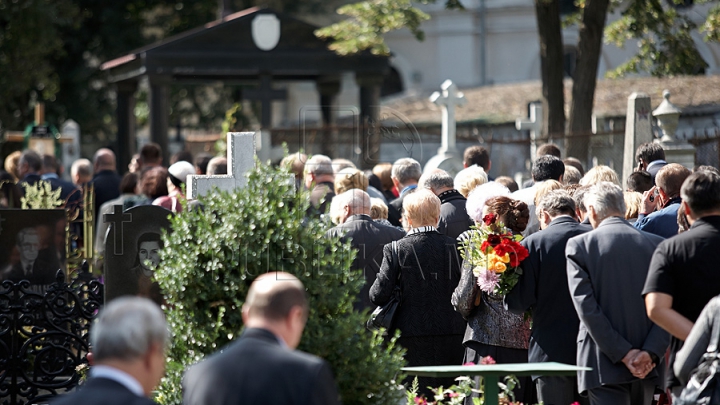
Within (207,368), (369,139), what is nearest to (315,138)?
(369,139)

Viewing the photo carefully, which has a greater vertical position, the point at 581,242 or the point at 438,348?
the point at 581,242

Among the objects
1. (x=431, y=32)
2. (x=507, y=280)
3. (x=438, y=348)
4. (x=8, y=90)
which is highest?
(x=431, y=32)

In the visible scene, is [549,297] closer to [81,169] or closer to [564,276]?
[564,276]

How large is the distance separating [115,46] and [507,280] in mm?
26283

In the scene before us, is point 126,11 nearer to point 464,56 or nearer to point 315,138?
point 464,56

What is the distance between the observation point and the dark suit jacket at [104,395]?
3289 mm

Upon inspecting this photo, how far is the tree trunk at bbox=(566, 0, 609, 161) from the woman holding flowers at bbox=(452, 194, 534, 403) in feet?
33.0

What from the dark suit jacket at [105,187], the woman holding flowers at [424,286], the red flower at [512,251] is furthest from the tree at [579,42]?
the red flower at [512,251]

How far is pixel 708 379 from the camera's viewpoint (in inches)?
176

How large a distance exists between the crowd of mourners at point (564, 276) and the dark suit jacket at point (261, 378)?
1.71 meters

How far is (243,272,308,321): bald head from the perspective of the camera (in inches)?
149

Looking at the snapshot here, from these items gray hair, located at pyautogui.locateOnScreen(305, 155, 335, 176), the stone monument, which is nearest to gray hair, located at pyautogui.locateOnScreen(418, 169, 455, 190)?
gray hair, located at pyautogui.locateOnScreen(305, 155, 335, 176)

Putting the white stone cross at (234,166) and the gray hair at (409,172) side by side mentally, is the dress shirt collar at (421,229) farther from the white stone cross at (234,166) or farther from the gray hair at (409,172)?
the gray hair at (409,172)

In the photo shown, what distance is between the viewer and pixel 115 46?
100 ft
